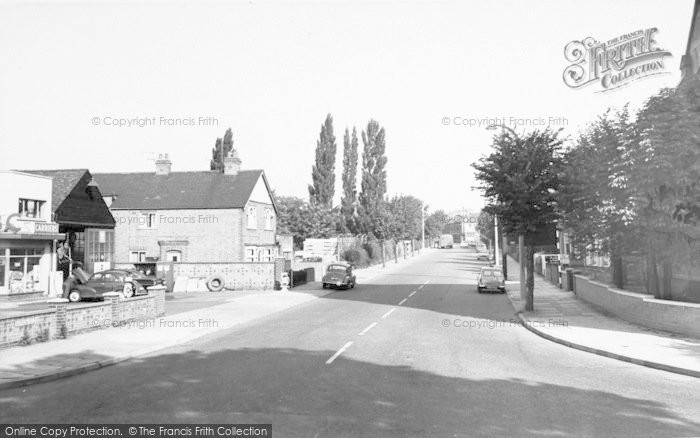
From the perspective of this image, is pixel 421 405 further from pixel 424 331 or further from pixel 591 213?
pixel 591 213

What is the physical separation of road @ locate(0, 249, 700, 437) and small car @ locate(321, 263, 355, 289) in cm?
1739

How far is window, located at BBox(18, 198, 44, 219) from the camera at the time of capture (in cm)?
2670

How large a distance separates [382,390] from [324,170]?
5981 cm

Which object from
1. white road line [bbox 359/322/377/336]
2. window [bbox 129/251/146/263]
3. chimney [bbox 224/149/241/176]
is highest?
chimney [bbox 224/149/241/176]

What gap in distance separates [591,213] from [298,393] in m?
13.5

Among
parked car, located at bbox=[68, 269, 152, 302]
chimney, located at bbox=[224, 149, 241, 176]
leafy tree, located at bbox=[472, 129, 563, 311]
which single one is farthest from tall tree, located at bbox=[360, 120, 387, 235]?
leafy tree, located at bbox=[472, 129, 563, 311]

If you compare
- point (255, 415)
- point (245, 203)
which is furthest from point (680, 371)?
point (245, 203)

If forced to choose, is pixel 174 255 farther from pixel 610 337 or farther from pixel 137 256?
pixel 610 337

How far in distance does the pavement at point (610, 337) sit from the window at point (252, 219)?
Answer: 73.7ft

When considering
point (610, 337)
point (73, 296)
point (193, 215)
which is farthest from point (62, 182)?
point (610, 337)

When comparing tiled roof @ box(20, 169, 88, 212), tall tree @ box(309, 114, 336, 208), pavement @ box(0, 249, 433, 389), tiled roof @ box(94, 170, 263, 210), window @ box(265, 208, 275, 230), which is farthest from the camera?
tall tree @ box(309, 114, 336, 208)

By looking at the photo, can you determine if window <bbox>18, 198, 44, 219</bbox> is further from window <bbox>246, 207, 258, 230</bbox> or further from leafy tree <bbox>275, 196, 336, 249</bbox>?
leafy tree <bbox>275, 196, 336, 249</bbox>

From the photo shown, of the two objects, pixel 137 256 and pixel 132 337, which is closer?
pixel 132 337

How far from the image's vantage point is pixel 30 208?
27.2m
